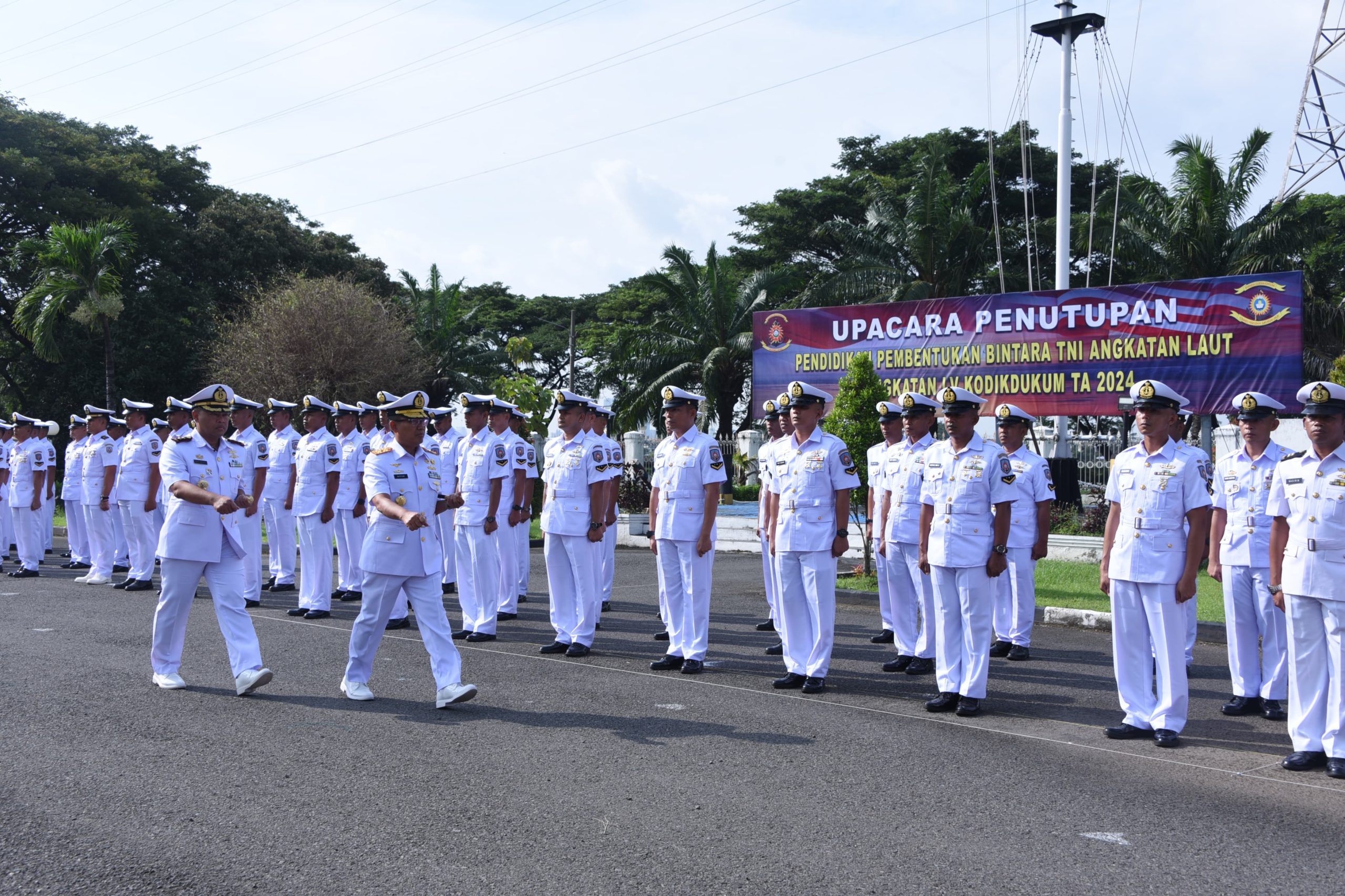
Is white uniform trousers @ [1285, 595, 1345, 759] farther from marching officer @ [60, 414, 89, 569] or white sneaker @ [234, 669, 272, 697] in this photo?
marching officer @ [60, 414, 89, 569]

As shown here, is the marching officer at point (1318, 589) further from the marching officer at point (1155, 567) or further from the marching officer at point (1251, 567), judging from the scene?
the marching officer at point (1251, 567)

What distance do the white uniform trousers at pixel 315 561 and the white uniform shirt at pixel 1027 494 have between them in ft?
20.6

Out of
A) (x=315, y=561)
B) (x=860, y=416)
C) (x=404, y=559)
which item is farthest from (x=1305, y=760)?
(x=315, y=561)

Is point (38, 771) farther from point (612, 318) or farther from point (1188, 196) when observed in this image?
point (612, 318)

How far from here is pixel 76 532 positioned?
15938mm

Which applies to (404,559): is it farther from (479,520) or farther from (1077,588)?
(1077,588)

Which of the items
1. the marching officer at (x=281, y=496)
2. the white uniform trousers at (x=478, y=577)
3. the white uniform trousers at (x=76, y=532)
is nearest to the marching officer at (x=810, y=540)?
the white uniform trousers at (x=478, y=577)

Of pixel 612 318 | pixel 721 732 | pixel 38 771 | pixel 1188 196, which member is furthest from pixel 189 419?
pixel 612 318

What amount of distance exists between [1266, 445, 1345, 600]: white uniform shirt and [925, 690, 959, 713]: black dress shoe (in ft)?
6.39

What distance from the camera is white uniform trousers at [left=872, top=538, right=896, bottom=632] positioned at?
923 centimetres

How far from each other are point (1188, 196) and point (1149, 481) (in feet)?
75.2

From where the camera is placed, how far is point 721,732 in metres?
6.20

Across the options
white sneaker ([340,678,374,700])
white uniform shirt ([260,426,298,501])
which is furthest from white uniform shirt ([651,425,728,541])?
white uniform shirt ([260,426,298,501])

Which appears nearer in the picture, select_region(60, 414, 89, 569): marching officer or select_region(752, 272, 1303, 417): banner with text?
select_region(60, 414, 89, 569): marching officer
